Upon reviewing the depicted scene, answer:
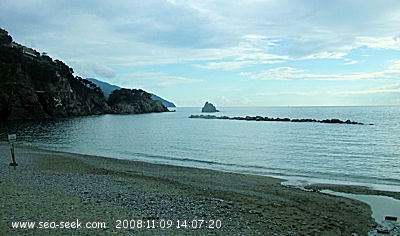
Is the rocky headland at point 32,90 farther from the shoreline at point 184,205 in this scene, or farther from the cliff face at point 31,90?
the shoreline at point 184,205

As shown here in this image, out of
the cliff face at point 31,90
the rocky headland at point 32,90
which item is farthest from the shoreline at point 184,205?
the rocky headland at point 32,90

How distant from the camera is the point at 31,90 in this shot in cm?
10219

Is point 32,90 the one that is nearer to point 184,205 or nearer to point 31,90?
point 31,90

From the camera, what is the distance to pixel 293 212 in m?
12.3

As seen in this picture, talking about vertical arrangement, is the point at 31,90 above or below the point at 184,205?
above

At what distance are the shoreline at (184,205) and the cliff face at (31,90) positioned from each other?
310 ft

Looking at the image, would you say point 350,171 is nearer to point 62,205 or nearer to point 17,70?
point 62,205

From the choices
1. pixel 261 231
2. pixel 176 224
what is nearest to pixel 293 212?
pixel 261 231

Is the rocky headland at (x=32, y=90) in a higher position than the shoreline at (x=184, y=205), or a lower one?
higher

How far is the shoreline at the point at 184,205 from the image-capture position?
9812 millimetres

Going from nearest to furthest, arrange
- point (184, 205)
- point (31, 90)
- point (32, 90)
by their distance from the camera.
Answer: point (184, 205)
point (31, 90)
point (32, 90)

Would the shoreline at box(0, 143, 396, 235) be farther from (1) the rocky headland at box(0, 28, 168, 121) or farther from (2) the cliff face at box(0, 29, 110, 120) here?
(1) the rocky headland at box(0, 28, 168, 121)

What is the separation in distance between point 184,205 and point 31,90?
10773 centimetres

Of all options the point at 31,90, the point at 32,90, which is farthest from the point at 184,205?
the point at 32,90
